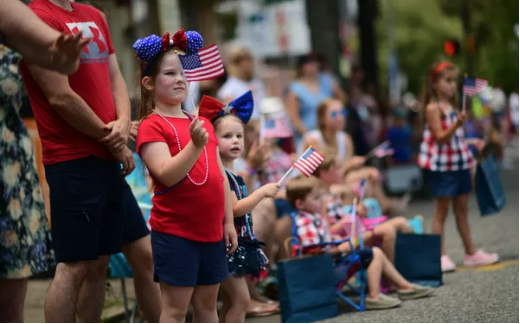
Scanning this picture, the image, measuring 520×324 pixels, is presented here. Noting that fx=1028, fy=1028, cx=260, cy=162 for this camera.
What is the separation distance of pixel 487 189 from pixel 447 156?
434 mm

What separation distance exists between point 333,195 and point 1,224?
4.14 meters

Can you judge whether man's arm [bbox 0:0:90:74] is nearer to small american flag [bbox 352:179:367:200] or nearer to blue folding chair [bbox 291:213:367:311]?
blue folding chair [bbox 291:213:367:311]

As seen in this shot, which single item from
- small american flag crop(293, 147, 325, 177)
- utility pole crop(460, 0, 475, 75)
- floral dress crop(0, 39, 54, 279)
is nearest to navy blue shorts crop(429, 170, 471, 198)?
small american flag crop(293, 147, 325, 177)

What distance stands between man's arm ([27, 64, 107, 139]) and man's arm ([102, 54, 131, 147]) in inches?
4.5

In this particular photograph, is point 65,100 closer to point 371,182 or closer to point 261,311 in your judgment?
point 261,311

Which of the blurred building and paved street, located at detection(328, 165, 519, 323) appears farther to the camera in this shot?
the blurred building

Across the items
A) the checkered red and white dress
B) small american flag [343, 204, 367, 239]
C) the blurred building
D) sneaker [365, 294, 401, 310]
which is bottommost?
sneaker [365, 294, 401, 310]

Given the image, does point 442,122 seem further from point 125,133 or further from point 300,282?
point 125,133

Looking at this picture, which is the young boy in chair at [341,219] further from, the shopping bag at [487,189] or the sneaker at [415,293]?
the shopping bag at [487,189]

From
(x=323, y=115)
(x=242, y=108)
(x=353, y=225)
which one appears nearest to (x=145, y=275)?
(x=242, y=108)

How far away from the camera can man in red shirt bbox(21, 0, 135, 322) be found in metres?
4.83

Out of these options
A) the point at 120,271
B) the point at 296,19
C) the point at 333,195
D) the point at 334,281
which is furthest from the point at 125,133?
the point at 296,19

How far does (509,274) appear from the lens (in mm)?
7492

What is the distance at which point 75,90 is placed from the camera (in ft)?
16.2
